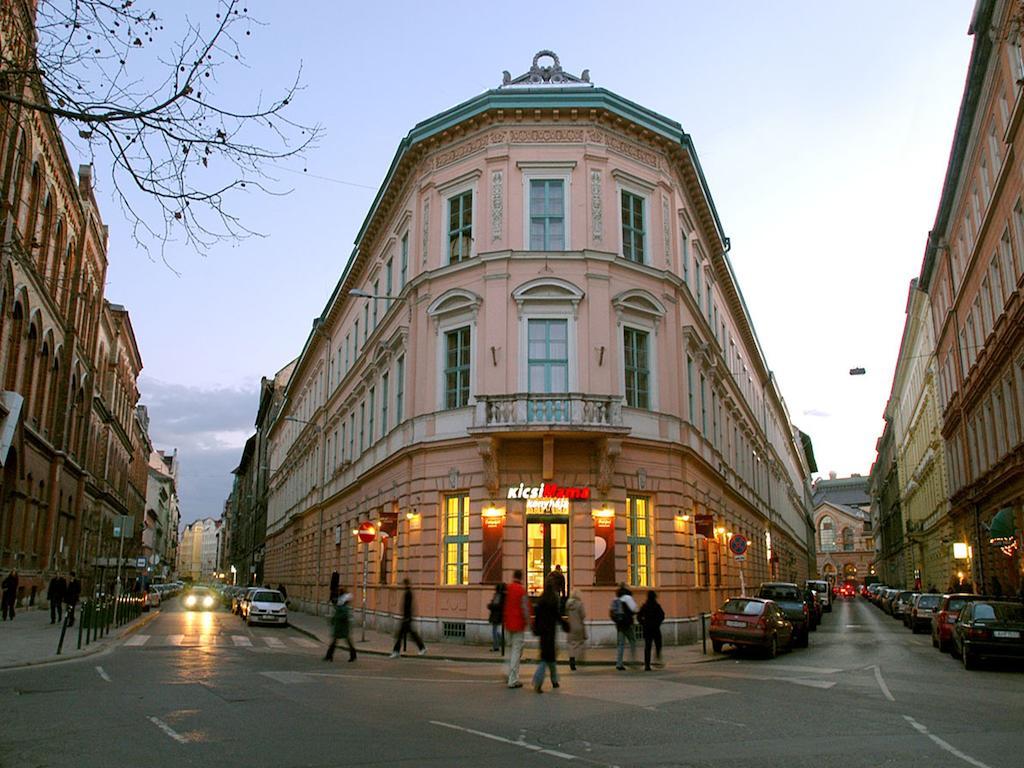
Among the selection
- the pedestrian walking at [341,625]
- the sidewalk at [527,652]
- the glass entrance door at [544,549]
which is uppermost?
the glass entrance door at [544,549]

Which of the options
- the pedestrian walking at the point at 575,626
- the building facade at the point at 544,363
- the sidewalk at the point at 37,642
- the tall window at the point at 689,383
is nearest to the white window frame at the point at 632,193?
the building facade at the point at 544,363

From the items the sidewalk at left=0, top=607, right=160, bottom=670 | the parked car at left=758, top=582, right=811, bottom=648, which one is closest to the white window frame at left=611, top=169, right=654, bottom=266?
the parked car at left=758, top=582, right=811, bottom=648

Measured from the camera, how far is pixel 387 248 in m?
33.5

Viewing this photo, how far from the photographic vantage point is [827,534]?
138 m

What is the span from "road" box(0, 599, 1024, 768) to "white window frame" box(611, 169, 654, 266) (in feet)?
42.3

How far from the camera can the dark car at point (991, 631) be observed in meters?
18.7

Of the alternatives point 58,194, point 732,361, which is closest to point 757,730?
point 732,361

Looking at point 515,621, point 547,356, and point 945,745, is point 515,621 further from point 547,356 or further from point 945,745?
point 547,356

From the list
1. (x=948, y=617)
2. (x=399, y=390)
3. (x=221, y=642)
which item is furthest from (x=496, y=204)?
(x=948, y=617)

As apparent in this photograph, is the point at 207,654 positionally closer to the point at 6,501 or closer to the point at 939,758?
the point at 939,758

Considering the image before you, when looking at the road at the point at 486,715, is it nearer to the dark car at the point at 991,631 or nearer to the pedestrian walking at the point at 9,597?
the dark car at the point at 991,631

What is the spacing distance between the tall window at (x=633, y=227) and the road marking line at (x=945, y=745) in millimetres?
17496

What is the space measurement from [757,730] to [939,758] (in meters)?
2.20

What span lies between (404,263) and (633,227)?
844cm
